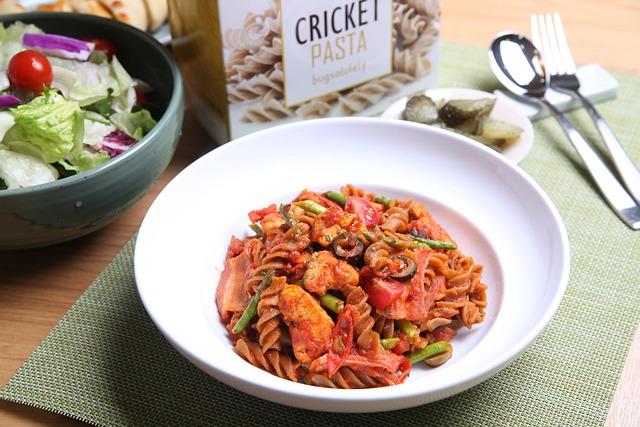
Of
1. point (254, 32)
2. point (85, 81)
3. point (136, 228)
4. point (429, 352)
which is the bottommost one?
point (136, 228)

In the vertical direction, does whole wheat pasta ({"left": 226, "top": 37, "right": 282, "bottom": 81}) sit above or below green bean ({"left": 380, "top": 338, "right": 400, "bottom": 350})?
above

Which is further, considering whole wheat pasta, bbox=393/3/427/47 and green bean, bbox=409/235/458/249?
whole wheat pasta, bbox=393/3/427/47

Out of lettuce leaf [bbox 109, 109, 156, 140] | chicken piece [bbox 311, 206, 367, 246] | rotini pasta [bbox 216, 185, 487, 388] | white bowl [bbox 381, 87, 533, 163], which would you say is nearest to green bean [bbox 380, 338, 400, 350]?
rotini pasta [bbox 216, 185, 487, 388]

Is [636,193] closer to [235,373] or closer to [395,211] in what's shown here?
[395,211]

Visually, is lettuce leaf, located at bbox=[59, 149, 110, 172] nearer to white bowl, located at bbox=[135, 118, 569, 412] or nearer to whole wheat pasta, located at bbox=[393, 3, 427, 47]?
white bowl, located at bbox=[135, 118, 569, 412]

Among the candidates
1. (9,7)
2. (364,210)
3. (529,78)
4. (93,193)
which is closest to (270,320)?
(364,210)

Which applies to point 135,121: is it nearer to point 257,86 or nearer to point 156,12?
point 257,86
